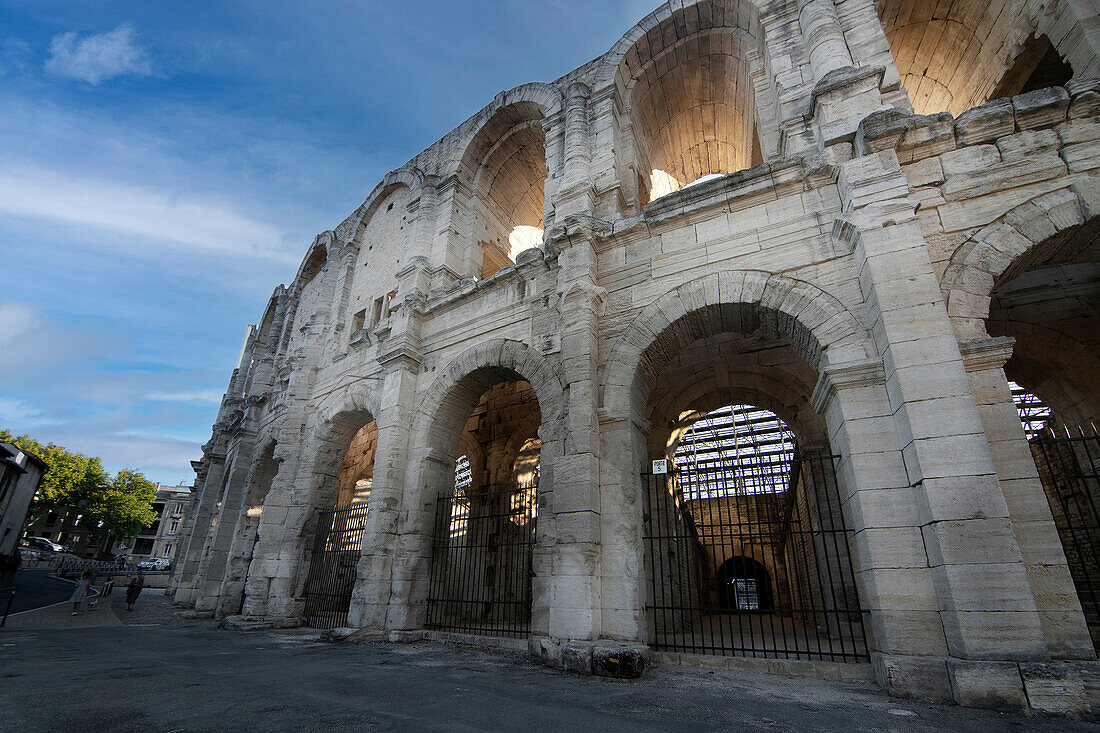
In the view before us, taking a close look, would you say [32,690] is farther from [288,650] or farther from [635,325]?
[635,325]

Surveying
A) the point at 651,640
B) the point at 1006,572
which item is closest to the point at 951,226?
the point at 1006,572

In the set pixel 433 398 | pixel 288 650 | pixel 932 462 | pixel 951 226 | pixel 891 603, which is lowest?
pixel 288 650

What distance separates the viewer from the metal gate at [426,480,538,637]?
7.65 metres

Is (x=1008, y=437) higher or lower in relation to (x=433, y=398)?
lower

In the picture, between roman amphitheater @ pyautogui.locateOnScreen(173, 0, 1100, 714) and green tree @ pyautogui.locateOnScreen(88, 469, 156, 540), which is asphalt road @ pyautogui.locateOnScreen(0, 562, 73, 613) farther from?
green tree @ pyautogui.locateOnScreen(88, 469, 156, 540)

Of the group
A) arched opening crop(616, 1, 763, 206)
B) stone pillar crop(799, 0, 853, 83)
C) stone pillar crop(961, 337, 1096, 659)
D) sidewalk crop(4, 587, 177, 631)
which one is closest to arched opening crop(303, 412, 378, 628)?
sidewalk crop(4, 587, 177, 631)

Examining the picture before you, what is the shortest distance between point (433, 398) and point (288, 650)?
4.22 metres

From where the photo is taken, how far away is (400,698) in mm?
3848

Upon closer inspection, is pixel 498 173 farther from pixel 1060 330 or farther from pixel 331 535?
pixel 1060 330

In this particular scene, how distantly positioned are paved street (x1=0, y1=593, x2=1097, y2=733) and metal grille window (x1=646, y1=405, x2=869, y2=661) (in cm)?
60

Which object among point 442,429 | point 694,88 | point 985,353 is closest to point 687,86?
point 694,88

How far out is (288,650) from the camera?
21.6 ft

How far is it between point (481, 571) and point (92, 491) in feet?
118

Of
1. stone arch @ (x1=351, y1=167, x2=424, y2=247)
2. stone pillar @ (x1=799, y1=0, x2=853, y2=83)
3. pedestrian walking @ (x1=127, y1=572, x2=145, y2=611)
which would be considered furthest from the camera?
pedestrian walking @ (x1=127, y1=572, x2=145, y2=611)
